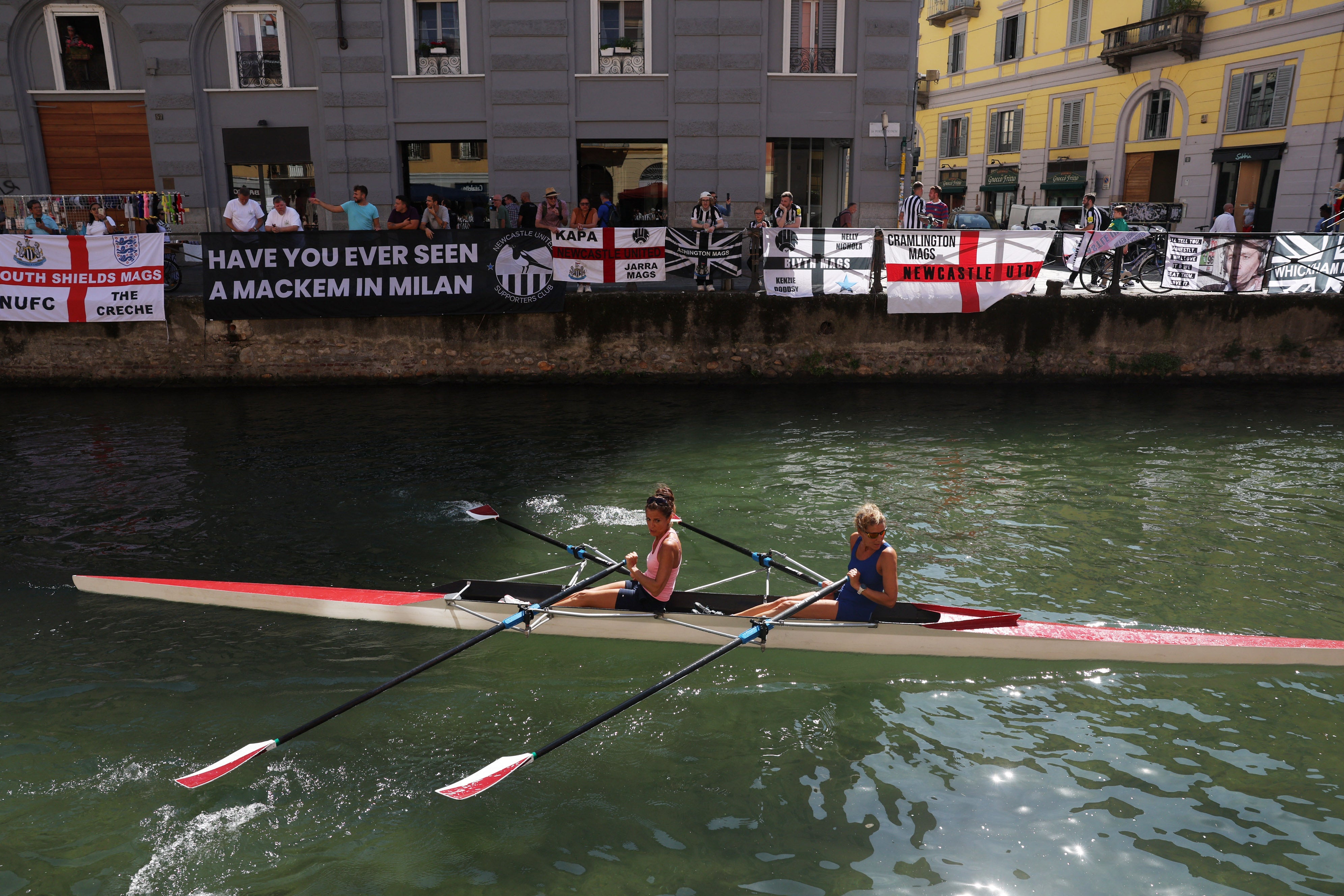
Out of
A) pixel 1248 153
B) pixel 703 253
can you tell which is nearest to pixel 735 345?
pixel 703 253

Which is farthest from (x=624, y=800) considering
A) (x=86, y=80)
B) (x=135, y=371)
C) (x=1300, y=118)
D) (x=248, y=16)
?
(x=1300, y=118)

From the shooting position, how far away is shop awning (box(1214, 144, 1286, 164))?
91.3 feet

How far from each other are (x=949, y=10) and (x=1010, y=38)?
4.06 m

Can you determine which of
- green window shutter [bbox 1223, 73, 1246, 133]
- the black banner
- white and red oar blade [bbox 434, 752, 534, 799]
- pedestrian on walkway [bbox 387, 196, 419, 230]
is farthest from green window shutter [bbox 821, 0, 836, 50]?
white and red oar blade [bbox 434, 752, 534, 799]

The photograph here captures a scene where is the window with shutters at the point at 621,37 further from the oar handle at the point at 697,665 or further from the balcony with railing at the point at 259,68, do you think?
the oar handle at the point at 697,665

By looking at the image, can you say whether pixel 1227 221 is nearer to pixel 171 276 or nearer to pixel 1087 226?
pixel 1087 226

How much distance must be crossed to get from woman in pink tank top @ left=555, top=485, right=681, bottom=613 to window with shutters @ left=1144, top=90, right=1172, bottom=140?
32465 millimetres

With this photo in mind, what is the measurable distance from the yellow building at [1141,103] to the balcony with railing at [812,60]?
1578 cm

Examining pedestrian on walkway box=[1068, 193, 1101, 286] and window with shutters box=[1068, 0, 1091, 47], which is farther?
window with shutters box=[1068, 0, 1091, 47]

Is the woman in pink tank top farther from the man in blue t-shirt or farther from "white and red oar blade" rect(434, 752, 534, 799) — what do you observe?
the man in blue t-shirt

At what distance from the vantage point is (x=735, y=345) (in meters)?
16.0

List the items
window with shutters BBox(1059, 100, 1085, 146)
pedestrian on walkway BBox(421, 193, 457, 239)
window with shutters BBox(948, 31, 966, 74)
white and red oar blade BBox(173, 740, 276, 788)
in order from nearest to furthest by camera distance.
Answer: white and red oar blade BBox(173, 740, 276, 788)
pedestrian on walkway BBox(421, 193, 457, 239)
window with shutters BBox(1059, 100, 1085, 146)
window with shutters BBox(948, 31, 966, 74)

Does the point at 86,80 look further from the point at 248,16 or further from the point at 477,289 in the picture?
the point at 477,289

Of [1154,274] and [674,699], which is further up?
[1154,274]
